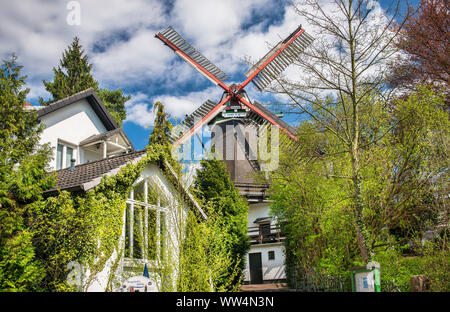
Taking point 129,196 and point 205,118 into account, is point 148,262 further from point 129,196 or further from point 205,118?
point 205,118

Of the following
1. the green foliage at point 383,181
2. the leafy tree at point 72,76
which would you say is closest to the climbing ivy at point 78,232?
the green foliage at point 383,181

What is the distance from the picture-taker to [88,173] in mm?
11461

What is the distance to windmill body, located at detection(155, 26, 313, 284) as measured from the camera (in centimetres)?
2320

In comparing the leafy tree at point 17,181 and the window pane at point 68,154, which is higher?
the window pane at point 68,154

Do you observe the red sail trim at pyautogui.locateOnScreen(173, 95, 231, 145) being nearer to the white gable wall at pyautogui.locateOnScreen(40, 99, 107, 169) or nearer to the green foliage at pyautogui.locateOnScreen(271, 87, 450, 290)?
the white gable wall at pyautogui.locateOnScreen(40, 99, 107, 169)

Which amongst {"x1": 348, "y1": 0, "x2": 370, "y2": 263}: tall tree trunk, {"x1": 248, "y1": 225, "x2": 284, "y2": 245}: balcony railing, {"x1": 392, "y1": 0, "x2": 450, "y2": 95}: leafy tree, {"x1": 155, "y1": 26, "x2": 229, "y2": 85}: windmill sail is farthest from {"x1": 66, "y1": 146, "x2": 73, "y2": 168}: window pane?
{"x1": 392, "y1": 0, "x2": 450, "y2": 95}: leafy tree

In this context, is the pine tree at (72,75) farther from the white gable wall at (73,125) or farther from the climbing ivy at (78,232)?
the climbing ivy at (78,232)

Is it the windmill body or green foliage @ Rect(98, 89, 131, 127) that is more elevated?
green foliage @ Rect(98, 89, 131, 127)

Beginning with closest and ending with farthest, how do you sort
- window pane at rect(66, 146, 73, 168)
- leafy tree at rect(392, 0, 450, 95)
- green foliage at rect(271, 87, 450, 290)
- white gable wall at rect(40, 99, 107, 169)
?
1. green foliage at rect(271, 87, 450, 290)
2. leafy tree at rect(392, 0, 450, 95)
3. white gable wall at rect(40, 99, 107, 169)
4. window pane at rect(66, 146, 73, 168)

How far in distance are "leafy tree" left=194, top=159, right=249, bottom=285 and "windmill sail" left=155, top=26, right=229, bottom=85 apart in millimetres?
10121

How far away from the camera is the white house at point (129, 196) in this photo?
959 cm

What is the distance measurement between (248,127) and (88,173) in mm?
15330

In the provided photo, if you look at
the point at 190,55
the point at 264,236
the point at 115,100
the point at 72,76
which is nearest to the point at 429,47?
the point at 264,236

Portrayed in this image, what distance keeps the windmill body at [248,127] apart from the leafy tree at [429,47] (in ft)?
31.2
